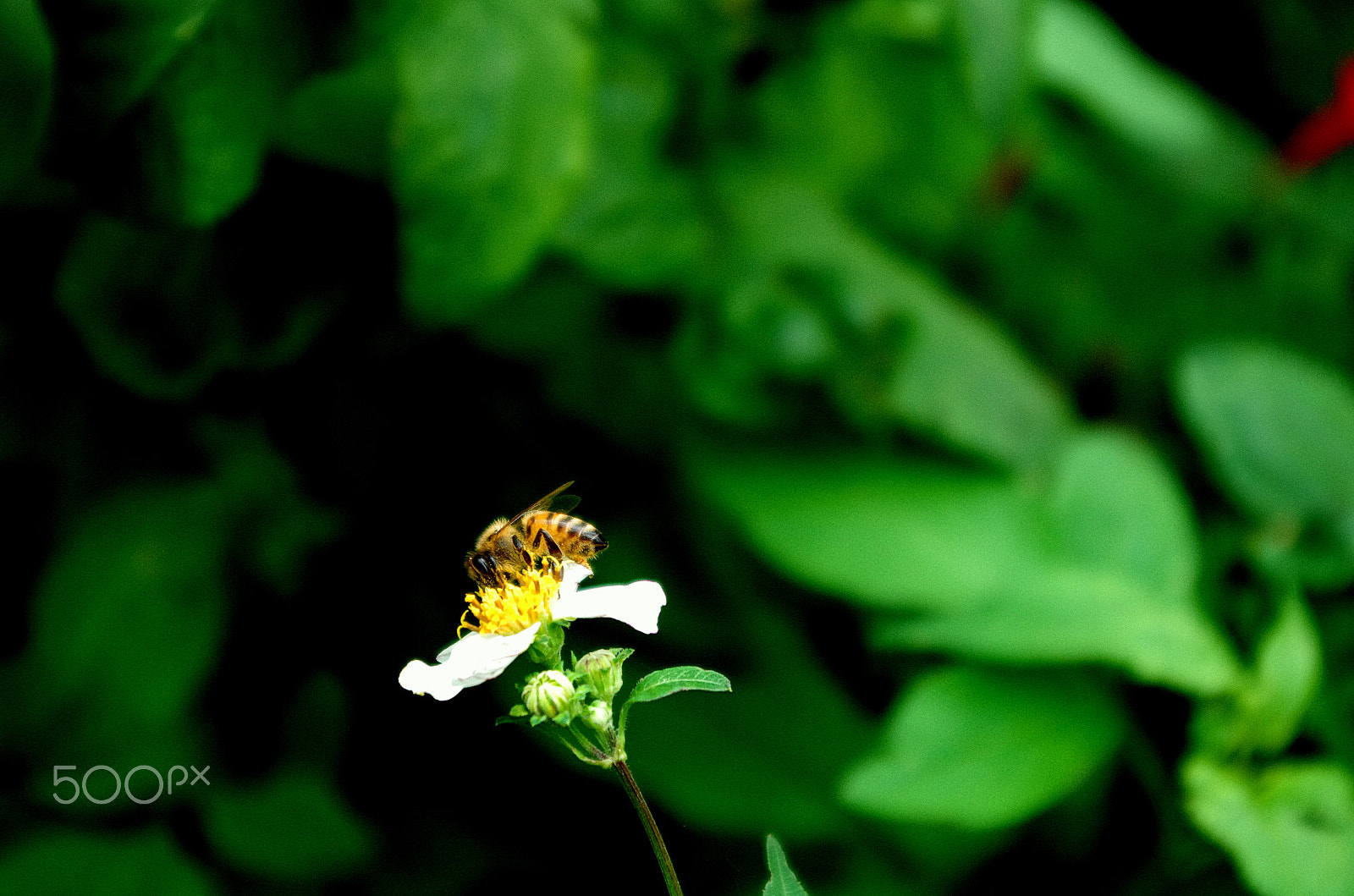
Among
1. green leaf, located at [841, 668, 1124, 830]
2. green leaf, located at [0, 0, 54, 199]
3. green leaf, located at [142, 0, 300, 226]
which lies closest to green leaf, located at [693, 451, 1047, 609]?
green leaf, located at [841, 668, 1124, 830]

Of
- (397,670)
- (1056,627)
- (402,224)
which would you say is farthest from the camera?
(397,670)

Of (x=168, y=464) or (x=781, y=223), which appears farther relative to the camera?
(x=781, y=223)

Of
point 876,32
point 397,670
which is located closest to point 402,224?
point 397,670

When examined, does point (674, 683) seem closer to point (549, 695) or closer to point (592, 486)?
point (549, 695)

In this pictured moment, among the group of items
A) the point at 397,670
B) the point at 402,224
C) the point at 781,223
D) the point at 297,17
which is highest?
the point at 297,17

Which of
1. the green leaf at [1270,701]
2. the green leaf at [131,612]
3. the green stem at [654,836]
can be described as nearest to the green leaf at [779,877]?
the green stem at [654,836]

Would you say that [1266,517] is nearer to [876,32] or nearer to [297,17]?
[876,32]
